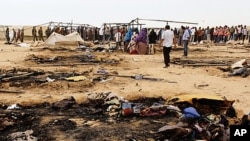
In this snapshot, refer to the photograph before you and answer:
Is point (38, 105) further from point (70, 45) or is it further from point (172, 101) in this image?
point (70, 45)

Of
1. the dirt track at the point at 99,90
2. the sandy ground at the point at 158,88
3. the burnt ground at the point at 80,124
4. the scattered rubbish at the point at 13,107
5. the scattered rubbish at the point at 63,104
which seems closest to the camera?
the burnt ground at the point at 80,124

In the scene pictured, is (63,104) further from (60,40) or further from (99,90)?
(60,40)

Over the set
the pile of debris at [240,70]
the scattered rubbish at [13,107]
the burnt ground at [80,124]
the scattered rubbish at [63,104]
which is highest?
the pile of debris at [240,70]

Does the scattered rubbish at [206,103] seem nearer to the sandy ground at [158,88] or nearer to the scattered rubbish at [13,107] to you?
the sandy ground at [158,88]

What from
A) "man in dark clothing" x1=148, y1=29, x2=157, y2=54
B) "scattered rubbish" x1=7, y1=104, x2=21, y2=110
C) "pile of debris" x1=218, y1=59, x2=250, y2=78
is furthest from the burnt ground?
"man in dark clothing" x1=148, y1=29, x2=157, y2=54

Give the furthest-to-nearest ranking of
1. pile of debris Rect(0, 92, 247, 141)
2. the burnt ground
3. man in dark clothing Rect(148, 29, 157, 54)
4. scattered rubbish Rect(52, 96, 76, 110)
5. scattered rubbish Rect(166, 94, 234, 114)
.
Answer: man in dark clothing Rect(148, 29, 157, 54)
scattered rubbish Rect(52, 96, 76, 110)
scattered rubbish Rect(166, 94, 234, 114)
the burnt ground
pile of debris Rect(0, 92, 247, 141)

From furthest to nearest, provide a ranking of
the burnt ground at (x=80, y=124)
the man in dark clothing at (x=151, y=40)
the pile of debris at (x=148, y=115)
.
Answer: the man in dark clothing at (x=151, y=40), the burnt ground at (x=80, y=124), the pile of debris at (x=148, y=115)

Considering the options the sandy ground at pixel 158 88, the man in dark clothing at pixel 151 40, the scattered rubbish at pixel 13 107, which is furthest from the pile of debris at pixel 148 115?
the man in dark clothing at pixel 151 40

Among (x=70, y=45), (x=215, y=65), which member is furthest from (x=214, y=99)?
(x=70, y=45)

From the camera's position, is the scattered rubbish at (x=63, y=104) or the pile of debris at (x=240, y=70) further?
the pile of debris at (x=240, y=70)

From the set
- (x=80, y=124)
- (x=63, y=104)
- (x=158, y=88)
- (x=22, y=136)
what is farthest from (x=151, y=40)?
(x=22, y=136)

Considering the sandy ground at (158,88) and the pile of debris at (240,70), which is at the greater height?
the pile of debris at (240,70)

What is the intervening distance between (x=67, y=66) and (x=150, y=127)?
30.1ft

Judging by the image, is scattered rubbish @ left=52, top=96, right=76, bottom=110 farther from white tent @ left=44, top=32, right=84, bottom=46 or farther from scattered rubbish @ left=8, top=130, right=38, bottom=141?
white tent @ left=44, top=32, right=84, bottom=46
